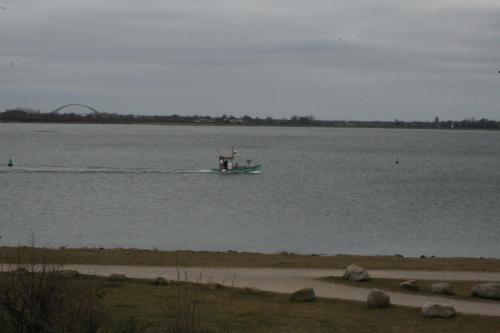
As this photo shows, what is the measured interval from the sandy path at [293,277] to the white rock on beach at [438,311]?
925 mm

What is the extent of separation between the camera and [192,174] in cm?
7206

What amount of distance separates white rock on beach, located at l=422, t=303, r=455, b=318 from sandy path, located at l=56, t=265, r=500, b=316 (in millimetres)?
925

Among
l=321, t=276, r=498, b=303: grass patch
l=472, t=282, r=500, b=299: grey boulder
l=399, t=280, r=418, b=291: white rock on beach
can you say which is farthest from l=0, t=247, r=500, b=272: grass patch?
l=472, t=282, r=500, b=299: grey boulder

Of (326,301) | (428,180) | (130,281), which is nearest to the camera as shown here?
(326,301)

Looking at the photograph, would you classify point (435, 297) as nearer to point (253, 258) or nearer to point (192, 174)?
point (253, 258)

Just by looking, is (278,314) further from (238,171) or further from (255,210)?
(238,171)

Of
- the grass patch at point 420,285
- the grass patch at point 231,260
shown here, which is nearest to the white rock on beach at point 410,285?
the grass patch at point 420,285

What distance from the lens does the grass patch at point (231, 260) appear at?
20.4 m

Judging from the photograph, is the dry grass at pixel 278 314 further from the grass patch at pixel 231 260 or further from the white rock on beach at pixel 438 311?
the grass patch at pixel 231 260

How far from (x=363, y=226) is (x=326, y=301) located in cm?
2115

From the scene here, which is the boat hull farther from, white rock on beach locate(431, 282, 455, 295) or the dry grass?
white rock on beach locate(431, 282, 455, 295)

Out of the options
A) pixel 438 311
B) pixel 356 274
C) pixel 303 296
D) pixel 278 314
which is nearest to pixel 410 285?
pixel 356 274

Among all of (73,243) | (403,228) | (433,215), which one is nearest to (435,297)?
(73,243)

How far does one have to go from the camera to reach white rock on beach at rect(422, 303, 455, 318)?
552 inches
